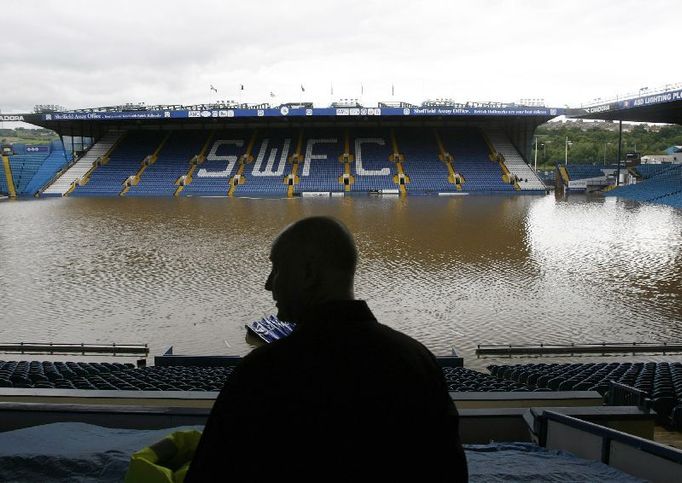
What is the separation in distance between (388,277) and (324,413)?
1410cm

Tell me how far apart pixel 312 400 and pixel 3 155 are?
5480cm

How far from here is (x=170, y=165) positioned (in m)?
48.2

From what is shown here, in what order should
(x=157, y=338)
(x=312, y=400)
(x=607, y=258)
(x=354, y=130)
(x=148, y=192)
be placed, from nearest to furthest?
(x=312, y=400)
(x=157, y=338)
(x=607, y=258)
(x=148, y=192)
(x=354, y=130)

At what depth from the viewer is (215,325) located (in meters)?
11.3

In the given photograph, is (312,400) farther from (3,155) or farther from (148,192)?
(3,155)

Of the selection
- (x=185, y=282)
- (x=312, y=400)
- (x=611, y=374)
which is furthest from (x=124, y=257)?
(x=312, y=400)

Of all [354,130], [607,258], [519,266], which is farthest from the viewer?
[354,130]

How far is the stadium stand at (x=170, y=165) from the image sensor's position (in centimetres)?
4506

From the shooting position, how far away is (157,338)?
10.6m

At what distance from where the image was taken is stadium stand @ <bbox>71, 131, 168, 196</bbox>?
45.3m

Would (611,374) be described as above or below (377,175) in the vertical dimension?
below

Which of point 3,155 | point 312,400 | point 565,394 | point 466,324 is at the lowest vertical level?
point 466,324

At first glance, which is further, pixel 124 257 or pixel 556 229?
pixel 556 229

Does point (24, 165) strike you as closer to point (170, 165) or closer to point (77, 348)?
point (170, 165)
